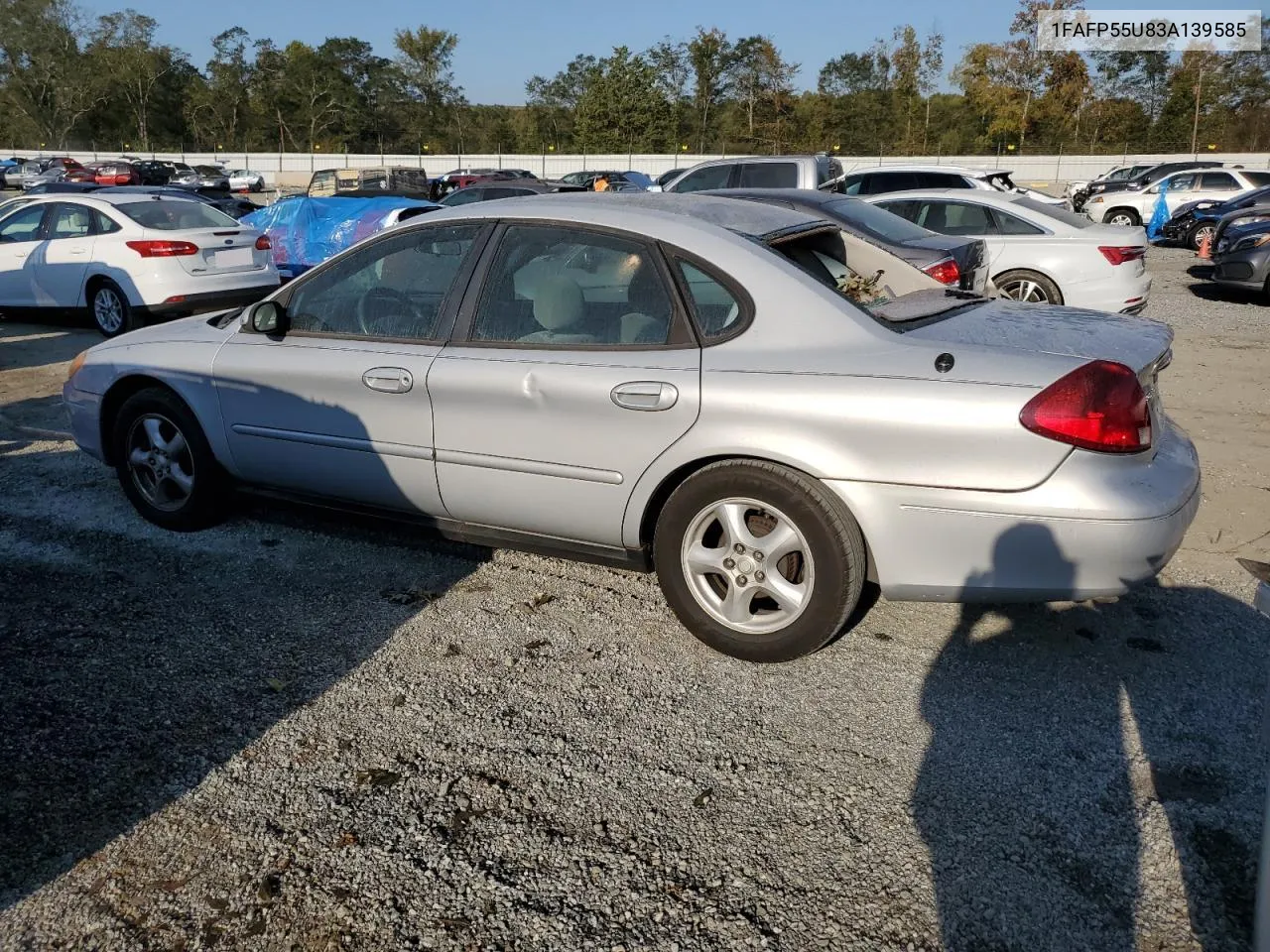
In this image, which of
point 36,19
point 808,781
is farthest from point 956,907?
point 36,19

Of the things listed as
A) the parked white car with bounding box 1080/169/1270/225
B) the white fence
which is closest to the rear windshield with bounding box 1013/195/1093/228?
the parked white car with bounding box 1080/169/1270/225

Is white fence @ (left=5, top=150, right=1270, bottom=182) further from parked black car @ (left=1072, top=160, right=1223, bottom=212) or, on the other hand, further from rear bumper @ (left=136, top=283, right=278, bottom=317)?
rear bumper @ (left=136, top=283, right=278, bottom=317)

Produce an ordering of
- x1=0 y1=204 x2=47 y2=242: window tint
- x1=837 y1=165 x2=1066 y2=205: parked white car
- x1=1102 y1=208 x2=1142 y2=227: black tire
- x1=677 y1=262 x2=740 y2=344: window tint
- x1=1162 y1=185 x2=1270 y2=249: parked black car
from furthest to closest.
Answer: x1=1102 y1=208 x2=1142 y2=227: black tire → x1=1162 y1=185 x2=1270 y2=249: parked black car → x1=837 y1=165 x2=1066 y2=205: parked white car → x1=0 y1=204 x2=47 y2=242: window tint → x1=677 y1=262 x2=740 y2=344: window tint

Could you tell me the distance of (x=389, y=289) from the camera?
436cm

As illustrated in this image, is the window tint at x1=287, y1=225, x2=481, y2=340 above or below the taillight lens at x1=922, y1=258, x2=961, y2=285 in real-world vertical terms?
above

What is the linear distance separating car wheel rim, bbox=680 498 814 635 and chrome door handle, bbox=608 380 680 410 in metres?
0.39

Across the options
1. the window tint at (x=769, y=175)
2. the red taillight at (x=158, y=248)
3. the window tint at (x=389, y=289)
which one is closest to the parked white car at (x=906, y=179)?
the window tint at (x=769, y=175)

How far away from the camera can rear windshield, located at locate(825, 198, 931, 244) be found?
308 inches

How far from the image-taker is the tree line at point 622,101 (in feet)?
191

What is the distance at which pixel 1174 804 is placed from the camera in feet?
9.27

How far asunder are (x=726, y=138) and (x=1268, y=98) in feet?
98.6

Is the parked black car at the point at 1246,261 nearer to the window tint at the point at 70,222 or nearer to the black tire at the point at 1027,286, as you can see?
the black tire at the point at 1027,286

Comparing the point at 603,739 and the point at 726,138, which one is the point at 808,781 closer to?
the point at 603,739

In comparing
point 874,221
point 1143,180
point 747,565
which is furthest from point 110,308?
point 1143,180
